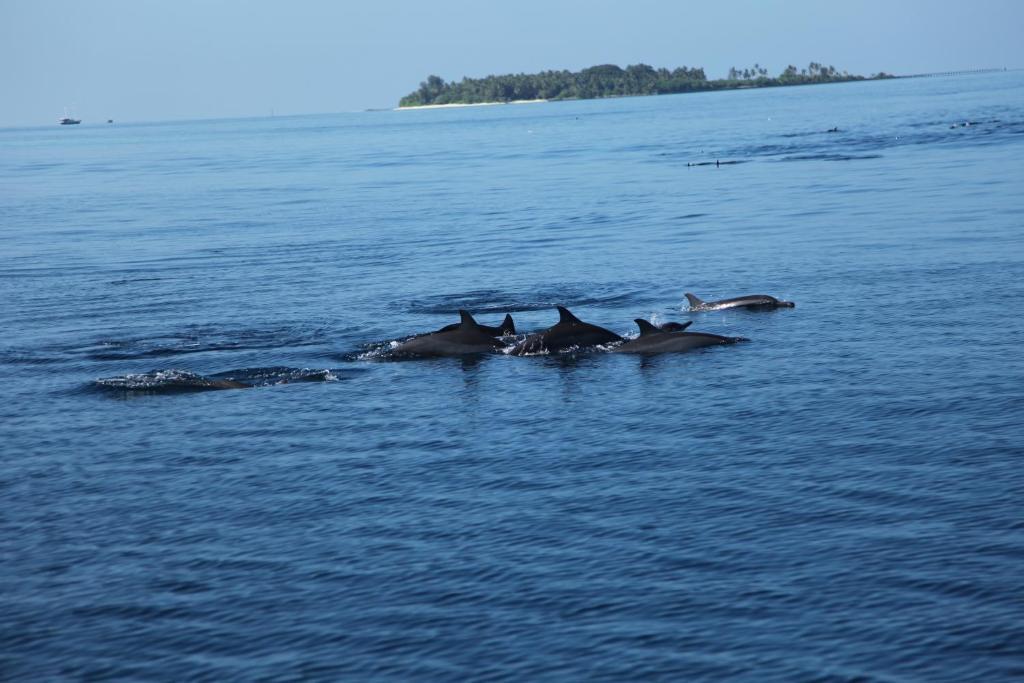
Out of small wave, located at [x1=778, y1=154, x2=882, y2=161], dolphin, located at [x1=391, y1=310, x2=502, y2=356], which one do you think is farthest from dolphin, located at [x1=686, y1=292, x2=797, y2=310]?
small wave, located at [x1=778, y1=154, x2=882, y2=161]

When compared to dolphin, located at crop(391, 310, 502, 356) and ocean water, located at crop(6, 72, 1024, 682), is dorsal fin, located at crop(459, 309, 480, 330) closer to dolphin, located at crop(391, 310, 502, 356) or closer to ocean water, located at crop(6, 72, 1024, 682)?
dolphin, located at crop(391, 310, 502, 356)

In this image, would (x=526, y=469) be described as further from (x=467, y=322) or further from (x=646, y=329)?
(x=467, y=322)

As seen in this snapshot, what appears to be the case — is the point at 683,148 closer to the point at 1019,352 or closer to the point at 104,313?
the point at 104,313

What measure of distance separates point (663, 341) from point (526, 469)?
26.6 feet

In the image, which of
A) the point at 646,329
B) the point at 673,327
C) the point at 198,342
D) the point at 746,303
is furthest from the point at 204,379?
the point at 746,303

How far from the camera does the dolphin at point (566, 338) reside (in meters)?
25.7

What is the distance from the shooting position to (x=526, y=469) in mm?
17922

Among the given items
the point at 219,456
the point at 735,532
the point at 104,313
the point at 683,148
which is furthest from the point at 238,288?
the point at 683,148

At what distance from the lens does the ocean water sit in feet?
40.8

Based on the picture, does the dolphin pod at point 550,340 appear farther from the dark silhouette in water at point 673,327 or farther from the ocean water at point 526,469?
the ocean water at point 526,469

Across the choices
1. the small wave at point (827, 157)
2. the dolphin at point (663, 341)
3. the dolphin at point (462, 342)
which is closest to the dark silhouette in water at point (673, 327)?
the dolphin at point (663, 341)

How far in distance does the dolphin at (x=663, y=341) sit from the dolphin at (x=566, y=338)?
516mm

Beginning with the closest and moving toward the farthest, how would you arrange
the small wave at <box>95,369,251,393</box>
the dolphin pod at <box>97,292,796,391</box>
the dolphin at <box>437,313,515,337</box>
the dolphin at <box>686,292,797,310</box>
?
the small wave at <box>95,369,251,393</box>
the dolphin pod at <box>97,292,796,391</box>
the dolphin at <box>437,313,515,337</box>
the dolphin at <box>686,292,797,310</box>

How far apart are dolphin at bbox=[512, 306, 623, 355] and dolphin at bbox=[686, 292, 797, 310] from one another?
4145 millimetres
